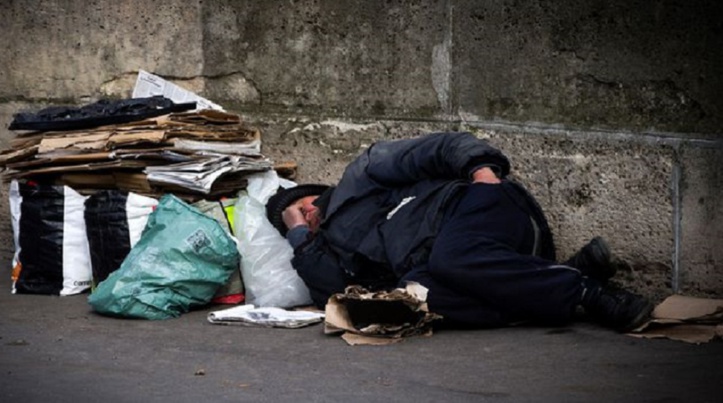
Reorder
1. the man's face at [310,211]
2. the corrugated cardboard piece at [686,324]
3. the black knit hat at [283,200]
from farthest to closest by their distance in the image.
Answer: the black knit hat at [283,200], the man's face at [310,211], the corrugated cardboard piece at [686,324]

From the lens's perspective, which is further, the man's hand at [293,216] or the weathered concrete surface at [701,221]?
the man's hand at [293,216]

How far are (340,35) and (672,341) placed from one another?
2.43 m

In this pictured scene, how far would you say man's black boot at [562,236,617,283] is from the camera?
20.3 ft

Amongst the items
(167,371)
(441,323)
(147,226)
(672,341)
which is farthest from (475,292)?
(147,226)

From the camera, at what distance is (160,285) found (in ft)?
21.5

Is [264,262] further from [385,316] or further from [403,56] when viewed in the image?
[403,56]

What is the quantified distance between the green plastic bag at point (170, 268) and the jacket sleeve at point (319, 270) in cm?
37

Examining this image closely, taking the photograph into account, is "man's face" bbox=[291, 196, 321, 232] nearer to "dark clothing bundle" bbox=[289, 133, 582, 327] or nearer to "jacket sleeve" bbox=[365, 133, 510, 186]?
"dark clothing bundle" bbox=[289, 133, 582, 327]

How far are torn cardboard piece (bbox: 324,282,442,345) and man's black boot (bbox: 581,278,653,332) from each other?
25.3 inches

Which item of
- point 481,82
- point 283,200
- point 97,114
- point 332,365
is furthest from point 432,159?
point 97,114

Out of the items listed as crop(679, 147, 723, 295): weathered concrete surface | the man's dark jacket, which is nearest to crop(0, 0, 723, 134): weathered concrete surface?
crop(679, 147, 723, 295): weathered concrete surface

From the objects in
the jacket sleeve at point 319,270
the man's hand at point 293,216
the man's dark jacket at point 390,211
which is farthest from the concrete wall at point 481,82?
the jacket sleeve at point 319,270

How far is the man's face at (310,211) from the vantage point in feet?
22.3

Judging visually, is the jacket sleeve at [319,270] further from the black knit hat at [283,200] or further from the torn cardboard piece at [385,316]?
the torn cardboard piece at [385,316]
